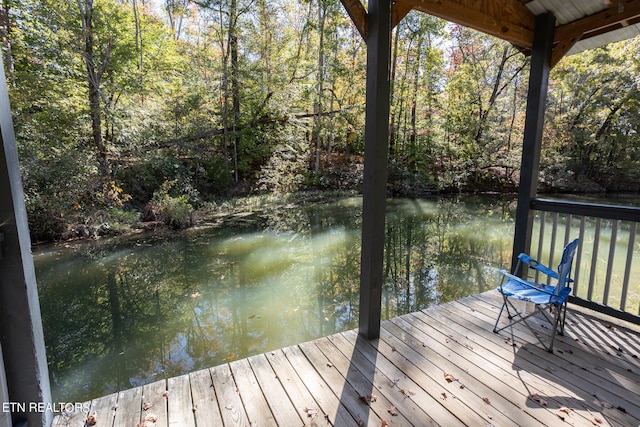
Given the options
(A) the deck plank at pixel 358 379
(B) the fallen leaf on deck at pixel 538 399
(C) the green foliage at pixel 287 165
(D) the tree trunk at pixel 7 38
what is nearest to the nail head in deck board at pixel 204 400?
(A) the deck plank at pixel 358 379

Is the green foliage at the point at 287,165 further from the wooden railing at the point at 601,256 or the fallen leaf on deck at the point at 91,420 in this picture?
the fallen leaf on deck at the point at 91,420

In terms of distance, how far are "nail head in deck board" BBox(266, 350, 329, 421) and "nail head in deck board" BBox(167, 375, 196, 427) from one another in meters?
0.51

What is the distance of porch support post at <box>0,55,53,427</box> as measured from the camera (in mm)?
1228

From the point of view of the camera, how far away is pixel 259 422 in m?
1.54

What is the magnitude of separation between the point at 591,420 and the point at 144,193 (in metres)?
10.2

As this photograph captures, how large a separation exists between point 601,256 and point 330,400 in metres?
6.65

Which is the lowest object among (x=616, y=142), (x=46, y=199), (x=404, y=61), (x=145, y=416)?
(x=145, y=416)

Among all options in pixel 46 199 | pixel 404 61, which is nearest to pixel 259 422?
pixel 46 199

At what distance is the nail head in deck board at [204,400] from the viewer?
1556 millimetres

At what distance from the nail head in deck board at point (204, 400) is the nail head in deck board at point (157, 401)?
0.48 ft

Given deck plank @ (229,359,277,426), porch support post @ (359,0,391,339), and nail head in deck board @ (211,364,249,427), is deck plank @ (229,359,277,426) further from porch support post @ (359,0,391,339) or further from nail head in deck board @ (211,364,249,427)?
porch support post @ (359,0,391,339)

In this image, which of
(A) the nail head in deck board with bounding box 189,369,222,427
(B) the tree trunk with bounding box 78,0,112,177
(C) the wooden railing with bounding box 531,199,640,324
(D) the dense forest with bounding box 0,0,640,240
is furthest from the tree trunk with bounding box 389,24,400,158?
(A) the nail head in deck board with bounding box 189,369,222,427

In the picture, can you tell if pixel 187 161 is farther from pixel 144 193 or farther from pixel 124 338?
pixel 124 338

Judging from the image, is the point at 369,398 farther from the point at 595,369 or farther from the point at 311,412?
the point at 595,369
